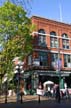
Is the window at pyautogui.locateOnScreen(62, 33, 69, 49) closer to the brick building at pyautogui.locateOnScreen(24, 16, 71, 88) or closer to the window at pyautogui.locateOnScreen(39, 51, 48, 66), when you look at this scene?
the brick building at pyautogui.locateOnScreen(24, 16, 71, 88)

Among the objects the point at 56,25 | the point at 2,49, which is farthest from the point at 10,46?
the point at 56,25

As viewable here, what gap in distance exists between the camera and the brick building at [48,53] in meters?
41.6

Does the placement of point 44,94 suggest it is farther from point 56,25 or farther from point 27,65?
point 56,25

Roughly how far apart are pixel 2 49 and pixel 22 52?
308 centimetres

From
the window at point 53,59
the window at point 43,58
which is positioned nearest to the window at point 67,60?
the window at point 53,59

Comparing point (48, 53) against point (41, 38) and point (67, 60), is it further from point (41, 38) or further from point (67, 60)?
point (67, 60)

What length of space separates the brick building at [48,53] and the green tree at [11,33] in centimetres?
645

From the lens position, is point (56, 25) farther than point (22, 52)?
Yes

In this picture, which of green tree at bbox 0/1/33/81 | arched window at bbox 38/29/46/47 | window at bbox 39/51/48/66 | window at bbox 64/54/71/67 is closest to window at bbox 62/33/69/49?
window at bbox 64/54/71/67

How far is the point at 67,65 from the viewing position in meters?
45.4

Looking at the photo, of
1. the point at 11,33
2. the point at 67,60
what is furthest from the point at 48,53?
the point at 11,33

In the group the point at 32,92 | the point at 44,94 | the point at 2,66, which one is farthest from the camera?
the point at 32,92

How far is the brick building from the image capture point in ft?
137

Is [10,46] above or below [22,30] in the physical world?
below
